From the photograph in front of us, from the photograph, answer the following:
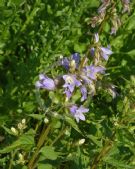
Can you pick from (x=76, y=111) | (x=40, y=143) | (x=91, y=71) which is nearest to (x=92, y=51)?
(x=91, y=71)

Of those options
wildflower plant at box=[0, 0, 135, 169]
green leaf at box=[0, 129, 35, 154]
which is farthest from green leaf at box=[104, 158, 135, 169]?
green leaf at box=[0, 129, 35, 154]

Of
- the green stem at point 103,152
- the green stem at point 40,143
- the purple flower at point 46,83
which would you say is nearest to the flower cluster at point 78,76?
the purple flower at point 46,83

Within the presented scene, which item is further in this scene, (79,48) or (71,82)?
(79,48)

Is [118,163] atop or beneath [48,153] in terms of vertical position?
beneath

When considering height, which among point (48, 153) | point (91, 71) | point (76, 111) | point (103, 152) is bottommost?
point (103, 152)

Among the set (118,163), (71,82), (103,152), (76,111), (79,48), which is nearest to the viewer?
(71,82)

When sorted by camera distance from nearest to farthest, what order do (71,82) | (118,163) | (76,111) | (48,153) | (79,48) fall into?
(71,82), (76,111), (48,153), (118,163), (79,48)

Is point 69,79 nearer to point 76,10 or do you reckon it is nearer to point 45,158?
point 45,158

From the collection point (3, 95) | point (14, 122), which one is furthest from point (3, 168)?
point (3, 95)

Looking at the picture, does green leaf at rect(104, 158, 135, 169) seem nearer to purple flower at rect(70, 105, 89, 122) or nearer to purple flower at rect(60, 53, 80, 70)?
purple flower at rect(70, 105, 89, 122)

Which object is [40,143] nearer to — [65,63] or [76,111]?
[76,111]
